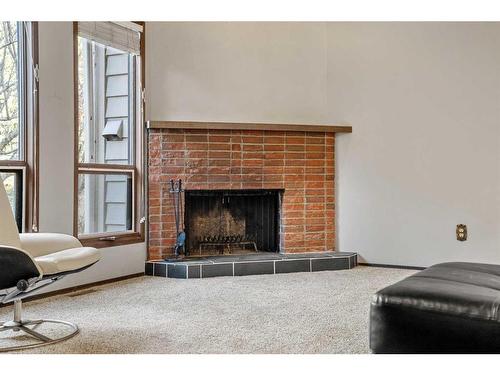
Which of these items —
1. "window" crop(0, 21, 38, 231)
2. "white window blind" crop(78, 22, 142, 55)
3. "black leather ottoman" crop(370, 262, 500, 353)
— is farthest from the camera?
"white window blind" crop(78, 22, 142, 55)

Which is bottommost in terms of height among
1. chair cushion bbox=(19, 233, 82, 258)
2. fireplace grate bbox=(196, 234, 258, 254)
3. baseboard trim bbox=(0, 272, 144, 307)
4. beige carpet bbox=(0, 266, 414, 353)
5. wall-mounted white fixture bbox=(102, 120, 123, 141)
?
beige carpet bbox=(0, 266, 414, 353)

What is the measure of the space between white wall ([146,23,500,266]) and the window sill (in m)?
1.08

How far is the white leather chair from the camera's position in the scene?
7.98ft

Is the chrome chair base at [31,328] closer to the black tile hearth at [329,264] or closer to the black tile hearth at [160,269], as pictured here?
the black tile hearth at [160,269]

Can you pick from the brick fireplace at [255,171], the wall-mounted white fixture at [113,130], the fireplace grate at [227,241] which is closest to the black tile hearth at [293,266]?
the brick fireplace at [255,171]

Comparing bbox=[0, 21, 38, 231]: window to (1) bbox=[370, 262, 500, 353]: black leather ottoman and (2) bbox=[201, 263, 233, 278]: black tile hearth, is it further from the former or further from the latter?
(1) bbox=[370, 262, 500, 353]: black leather ottoman

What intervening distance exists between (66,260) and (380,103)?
3542mm

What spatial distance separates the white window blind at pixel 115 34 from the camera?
14.0 feet

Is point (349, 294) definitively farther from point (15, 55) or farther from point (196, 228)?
point (15, 55)

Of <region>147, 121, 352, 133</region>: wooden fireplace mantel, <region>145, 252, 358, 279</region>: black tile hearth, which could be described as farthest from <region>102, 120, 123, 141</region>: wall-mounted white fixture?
<region>145, 252, 358, 279</region>: black tile hearth

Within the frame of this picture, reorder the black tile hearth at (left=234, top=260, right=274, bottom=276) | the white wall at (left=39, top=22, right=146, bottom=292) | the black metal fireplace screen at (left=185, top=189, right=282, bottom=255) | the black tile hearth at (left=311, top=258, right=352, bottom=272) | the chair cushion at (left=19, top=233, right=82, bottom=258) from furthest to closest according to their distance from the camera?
the black metal fireplace screen at (left=185, top=189, right=282, bottom=255)
the black tile hearth at (left=311, top=258, right=352, bottom=272)
the black tile hearth at (left=234, top=260, right=274, bottom=276)
the white wall at (left=39, top=22, right=146, bottom=292)
the chair cushion at (left=19, top=233, right=82, bottom=258)

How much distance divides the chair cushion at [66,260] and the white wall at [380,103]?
7.20 ft

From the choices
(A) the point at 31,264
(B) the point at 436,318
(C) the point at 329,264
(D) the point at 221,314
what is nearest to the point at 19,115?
(A) the point at 31,264

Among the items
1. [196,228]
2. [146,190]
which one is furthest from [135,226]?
[196,228]
